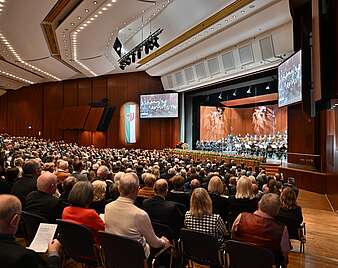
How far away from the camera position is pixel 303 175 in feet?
35.6

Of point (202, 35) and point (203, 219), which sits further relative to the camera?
point (202, 35)

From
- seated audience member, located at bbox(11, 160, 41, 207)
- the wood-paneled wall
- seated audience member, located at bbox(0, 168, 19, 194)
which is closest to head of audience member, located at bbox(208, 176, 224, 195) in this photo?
seated audience member, located at bbox(11, 160, 41, 207)

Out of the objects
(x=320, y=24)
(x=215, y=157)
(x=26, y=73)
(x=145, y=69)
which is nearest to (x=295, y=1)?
(x=320, y=24)

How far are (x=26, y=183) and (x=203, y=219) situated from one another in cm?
246

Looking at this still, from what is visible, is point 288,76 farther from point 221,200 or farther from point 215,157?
point 221,200

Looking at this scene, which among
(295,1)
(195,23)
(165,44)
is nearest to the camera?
(295,1)

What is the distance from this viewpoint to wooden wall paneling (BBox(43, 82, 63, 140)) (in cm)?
2493

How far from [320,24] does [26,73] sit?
16.8 metres

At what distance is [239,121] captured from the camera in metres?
25.8

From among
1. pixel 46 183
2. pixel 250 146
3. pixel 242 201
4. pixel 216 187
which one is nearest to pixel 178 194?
pixel 216 187

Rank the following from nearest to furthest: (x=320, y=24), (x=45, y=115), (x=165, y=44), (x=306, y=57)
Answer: (x=320, y=24) → (x=306, y=57) → (x=165, y=44) → (x=45, y=115)

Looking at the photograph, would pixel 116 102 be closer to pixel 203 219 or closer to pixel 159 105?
pixel 159 105

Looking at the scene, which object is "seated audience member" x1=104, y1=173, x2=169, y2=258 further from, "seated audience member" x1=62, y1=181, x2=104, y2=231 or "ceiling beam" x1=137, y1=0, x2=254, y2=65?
"ceiling beam" x1=137, y1=0, x2=254, y2=65

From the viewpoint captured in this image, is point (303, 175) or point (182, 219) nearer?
point (182, 219)
